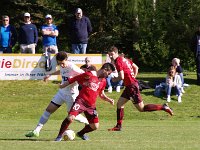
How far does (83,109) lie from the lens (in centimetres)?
1351

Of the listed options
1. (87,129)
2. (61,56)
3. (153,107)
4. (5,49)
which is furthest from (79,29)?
(87,129)

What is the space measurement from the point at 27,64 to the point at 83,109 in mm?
11618

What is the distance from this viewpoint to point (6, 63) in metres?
24.6

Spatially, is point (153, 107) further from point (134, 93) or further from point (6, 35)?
point (6, 35)

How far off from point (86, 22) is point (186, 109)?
16.0 feet

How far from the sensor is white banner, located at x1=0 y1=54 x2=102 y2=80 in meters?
24.5

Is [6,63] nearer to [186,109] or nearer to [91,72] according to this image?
[186,109]

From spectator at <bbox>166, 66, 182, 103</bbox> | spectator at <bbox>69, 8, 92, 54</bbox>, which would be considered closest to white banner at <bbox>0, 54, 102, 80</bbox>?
spectator at <bbox>69, 8, 92, 54</bbox>

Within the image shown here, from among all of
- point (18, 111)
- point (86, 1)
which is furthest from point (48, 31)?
point (86, 1)

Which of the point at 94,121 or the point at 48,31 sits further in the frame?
the point at 48,31

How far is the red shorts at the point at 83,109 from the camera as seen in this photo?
1342 cm

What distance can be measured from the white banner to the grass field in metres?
0.35

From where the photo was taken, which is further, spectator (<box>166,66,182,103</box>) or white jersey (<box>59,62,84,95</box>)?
spectator (<box>166,66,182,103</box>)

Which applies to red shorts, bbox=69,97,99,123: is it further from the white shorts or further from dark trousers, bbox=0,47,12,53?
dark trousers, bbox=0,47,12,53
